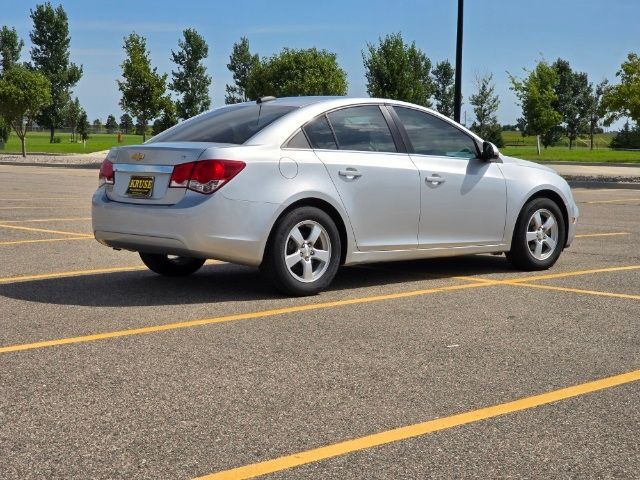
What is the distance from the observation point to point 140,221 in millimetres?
7926

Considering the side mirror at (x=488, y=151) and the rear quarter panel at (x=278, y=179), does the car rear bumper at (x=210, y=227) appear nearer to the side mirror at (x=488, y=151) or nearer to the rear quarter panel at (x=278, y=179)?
the rear quarter panel at (x=278, y=179)

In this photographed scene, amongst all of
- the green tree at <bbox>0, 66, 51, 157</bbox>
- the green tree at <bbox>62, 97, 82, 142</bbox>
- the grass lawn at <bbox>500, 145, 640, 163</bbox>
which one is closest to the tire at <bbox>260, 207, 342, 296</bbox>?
the grass lawn at <bbox>500, 145, 640, 163</bbox>

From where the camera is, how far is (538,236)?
973 centimetres

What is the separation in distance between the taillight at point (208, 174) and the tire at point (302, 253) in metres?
0.54

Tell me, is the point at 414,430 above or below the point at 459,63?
below

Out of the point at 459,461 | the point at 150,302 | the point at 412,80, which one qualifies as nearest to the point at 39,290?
the point at 150,302

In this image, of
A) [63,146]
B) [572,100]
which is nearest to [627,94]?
[63,146]

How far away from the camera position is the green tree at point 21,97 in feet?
178

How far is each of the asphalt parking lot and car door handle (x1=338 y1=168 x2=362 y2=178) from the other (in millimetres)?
941

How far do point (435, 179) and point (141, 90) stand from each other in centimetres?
4960

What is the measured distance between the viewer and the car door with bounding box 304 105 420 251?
832 cm

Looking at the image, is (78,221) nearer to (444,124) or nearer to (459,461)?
(444,124)

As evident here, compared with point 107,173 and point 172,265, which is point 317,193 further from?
point 172,265

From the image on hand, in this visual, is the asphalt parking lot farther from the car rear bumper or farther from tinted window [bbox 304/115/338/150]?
tinted window [bbox 304/115/338/150]
